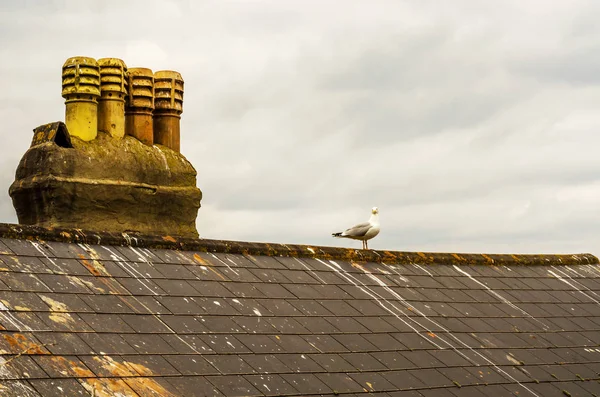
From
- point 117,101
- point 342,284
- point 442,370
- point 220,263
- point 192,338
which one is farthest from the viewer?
point 117,101

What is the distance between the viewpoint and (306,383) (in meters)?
9.24

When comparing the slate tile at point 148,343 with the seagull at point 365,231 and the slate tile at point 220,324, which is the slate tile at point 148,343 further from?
the seagull at point 365,231

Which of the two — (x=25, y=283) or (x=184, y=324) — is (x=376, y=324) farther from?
(x=25, y=283)

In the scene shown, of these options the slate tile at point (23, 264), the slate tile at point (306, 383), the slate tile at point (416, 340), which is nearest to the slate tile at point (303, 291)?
the slate tile at point (416, 340)

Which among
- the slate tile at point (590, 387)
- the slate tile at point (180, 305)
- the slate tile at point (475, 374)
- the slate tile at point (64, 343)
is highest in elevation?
the slate tile at point (180, 305)

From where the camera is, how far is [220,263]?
37.5 feet

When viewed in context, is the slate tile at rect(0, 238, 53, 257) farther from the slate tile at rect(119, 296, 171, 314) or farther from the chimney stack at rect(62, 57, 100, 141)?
the chimney stack at rect(62, 57, 100, 141)

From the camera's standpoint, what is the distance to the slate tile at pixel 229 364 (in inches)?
352

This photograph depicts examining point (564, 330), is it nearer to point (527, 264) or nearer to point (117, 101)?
point (527, 264)

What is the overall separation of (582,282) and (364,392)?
7.44 m

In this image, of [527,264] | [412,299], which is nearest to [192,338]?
[412,299]

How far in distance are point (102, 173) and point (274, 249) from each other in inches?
130

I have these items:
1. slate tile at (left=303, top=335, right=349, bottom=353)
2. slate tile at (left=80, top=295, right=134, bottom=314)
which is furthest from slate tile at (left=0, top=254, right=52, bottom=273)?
slate tile at (left=303, top=335, right=349, bottom=353)

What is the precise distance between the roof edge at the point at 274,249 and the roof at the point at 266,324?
0.02m
